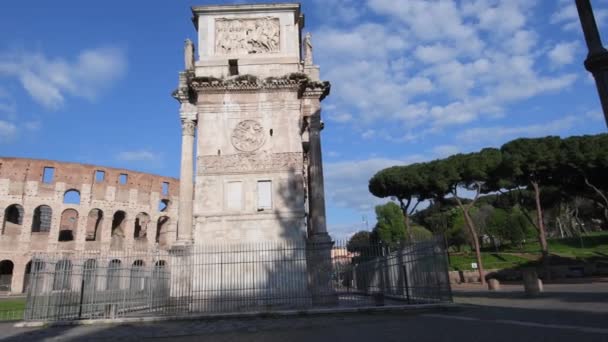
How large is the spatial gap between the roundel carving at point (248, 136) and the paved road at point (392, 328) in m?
6.41

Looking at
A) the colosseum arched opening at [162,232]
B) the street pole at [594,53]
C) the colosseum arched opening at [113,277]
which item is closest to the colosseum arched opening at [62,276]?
the colosseum arched opening at [113,277]

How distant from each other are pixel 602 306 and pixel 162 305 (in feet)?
42.9

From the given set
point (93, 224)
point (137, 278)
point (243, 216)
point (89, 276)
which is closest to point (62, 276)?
point (89, 276)

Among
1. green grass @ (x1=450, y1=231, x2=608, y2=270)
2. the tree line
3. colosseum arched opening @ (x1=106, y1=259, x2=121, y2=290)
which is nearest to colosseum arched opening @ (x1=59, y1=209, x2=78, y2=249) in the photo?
the tree line

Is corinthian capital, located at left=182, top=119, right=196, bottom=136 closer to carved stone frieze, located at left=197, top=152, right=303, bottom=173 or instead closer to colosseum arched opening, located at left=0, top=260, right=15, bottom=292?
carved stone frieze, located at left=197, top=152, right=303, bottom=173

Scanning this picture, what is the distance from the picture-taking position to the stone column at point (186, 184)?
48.3 feet

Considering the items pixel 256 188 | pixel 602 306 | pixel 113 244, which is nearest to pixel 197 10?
pixel 256 188

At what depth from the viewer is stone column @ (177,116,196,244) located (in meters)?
14.7

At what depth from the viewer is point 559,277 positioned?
83.5ft

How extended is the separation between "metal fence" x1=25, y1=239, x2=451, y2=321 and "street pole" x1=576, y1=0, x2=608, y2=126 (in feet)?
27.1

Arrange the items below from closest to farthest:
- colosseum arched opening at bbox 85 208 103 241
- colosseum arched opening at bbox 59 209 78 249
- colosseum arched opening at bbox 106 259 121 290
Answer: colosseum arched opening at bbox 106 259 121 290 → colosseum arched opening at bbox 85 208 103 241 → colosseum arched opening at bbox 59 209 78 249

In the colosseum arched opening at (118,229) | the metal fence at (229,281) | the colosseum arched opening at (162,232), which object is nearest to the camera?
the metal fence at (229,281)

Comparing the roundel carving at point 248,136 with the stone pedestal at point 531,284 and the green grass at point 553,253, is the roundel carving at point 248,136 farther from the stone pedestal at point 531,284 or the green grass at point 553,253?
the green grass at point 553,253

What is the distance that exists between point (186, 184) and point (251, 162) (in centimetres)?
272
